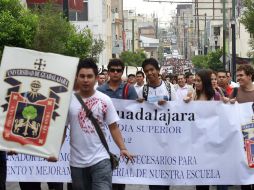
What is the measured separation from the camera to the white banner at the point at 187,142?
9.27 metres

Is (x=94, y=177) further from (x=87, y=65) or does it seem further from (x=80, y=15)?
(x=80, y=15)

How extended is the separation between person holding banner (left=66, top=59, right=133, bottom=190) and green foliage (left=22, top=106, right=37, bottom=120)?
39 cm

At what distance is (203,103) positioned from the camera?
30.5ft

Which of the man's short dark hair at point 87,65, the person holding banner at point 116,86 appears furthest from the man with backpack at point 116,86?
the man's short dark hair at point 87,65

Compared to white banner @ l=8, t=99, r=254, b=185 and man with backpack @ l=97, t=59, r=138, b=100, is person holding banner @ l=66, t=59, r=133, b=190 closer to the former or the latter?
man with backpack @ l=97, t=59, r=138, b=100

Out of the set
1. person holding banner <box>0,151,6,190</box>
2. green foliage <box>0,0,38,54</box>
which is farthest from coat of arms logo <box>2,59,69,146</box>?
green foliage <box>0,0,38,54</box>

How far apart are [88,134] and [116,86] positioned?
2.29 meters

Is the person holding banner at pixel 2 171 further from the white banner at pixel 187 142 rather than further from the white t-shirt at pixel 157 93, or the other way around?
the white t-shirt at pixel 157 93

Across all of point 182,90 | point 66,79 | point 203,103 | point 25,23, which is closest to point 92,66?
point 66,79

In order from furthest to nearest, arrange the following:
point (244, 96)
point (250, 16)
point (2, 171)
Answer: point (250, 16) < point (244, 96) < point (2, 171)

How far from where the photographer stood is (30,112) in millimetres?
6703

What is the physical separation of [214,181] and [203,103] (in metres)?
0.91

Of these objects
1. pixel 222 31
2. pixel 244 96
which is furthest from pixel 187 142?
pixel 222 31

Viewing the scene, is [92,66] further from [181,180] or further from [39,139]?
[181,180]
